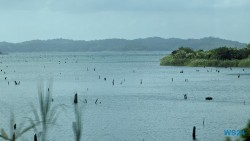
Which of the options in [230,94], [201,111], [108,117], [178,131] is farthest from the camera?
[230,94]

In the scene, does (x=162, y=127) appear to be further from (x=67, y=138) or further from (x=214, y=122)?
(x=67, y=138)

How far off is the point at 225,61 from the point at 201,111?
122623mm

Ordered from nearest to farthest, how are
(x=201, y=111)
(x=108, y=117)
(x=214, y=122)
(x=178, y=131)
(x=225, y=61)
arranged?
(x=178, y=131)
(x=214, y=122)
(x=108, y=117)
(x=201, y=111)
(x=225, y=61)

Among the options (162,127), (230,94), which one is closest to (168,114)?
(162,127)

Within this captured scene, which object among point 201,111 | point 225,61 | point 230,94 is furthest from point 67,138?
point 225,61

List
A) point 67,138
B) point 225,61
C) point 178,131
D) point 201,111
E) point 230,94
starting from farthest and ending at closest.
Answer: point 225,61 < point 230,94 < point 201,111 < point 178,131 < point 67,138

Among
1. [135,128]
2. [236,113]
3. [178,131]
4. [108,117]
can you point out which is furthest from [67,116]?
[236,113]

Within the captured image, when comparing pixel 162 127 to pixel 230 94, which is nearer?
pixel 162 127

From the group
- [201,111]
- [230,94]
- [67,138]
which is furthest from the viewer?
[230,94]

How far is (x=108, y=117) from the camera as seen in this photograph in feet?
217

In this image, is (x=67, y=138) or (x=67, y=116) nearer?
(x=67, y=138)

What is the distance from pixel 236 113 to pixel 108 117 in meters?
19.2

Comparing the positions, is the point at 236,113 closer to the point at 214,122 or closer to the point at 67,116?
the point at 214,122

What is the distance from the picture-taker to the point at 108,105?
8206 centimetres
